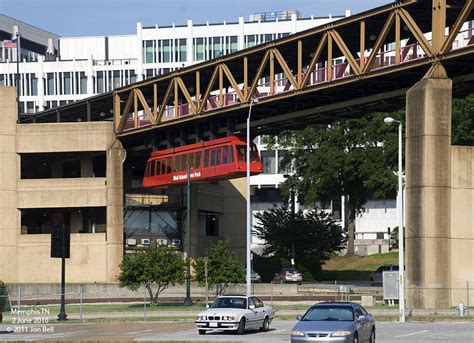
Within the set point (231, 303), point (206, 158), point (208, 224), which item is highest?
point (206, 158)

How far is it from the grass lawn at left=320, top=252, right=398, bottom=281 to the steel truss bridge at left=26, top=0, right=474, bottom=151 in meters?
23.7

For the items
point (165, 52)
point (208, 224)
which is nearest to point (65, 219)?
point (208, 224)

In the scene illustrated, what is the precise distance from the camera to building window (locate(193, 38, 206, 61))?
524ft

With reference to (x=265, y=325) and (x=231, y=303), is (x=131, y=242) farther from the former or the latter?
(x=231, y=303)

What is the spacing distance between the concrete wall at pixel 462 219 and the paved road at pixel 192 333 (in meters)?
10.6

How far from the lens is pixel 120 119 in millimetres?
86750

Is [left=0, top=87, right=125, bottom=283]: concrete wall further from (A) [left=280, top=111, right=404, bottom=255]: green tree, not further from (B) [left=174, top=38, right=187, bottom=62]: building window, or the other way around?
(B) [left=174, top=38, right=187, bottom=62]: building window

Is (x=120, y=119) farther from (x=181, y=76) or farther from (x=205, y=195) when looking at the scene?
(x=205, y=195)

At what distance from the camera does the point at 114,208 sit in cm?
8594

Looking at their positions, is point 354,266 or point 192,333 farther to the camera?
point 354,266

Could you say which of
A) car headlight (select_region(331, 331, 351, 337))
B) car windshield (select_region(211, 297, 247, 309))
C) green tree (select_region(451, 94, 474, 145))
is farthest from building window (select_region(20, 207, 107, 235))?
car headlight (select_region(331, 331, 351, 337))

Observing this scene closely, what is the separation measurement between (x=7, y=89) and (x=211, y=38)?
251 ft

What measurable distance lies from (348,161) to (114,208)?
2641cm

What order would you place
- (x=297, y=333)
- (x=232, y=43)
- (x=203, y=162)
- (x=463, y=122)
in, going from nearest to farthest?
(x=297, y=333)
(x=203, y=162)
(x=463, y=122)
(x=232, y=43)
